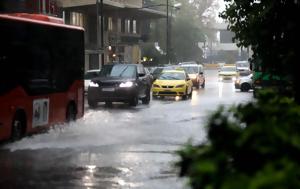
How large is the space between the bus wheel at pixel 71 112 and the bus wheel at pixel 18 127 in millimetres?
3470

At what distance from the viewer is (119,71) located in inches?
1102

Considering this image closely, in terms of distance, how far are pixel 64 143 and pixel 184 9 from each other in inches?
3812

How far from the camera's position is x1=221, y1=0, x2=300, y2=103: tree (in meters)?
6.39

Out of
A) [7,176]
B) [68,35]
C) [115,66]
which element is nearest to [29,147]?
[7,176]

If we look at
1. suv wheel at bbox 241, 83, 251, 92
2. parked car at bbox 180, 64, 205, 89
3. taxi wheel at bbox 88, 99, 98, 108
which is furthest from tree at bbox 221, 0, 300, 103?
parked car at bbox 180, 64, 205, 89

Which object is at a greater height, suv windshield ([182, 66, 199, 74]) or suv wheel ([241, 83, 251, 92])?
suv windshield ([182, 66, 199, 74])

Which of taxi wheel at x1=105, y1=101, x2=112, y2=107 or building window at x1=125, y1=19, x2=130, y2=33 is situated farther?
building window at x1=125, y1=19, x2=130, y2=33

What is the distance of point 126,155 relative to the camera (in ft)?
41.0

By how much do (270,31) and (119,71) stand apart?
67.9ft

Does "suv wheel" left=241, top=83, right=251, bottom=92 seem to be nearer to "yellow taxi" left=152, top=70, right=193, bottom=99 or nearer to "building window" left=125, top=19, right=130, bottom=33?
"yellow taxi" left=152, top=70, right=193, bottom=99

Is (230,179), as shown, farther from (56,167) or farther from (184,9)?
(184,9)

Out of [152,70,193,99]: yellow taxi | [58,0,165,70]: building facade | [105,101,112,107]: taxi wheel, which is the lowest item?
[105,101,112,107]: taxi wheel

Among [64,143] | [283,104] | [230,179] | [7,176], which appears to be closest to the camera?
[230,179]

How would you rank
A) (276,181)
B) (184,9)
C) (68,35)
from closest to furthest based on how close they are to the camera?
(276,181), (68,35), (184,9)
